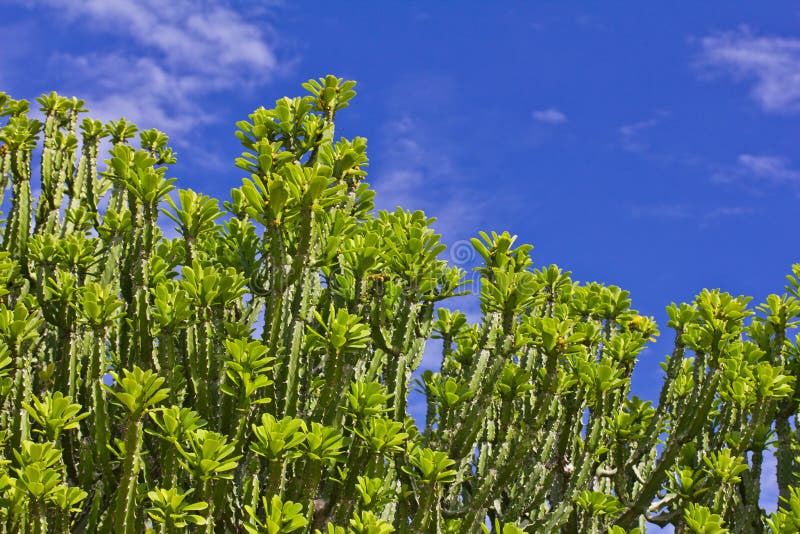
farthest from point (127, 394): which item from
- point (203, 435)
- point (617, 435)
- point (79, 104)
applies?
point (79, 104)

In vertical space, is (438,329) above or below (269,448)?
above

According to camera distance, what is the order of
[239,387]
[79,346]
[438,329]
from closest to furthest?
[239,387] → [79,346] → [438,329]

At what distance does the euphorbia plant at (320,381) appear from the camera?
4086 mm

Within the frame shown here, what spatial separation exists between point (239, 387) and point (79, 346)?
92.5 inches

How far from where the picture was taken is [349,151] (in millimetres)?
5129

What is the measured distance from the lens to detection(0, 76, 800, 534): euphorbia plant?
4086 mm

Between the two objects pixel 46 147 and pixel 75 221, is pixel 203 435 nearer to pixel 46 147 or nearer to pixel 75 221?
pixel 75 221

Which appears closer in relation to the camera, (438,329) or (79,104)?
(438,329)


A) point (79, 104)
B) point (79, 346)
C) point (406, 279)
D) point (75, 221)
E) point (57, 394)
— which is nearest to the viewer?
point (57, 394)

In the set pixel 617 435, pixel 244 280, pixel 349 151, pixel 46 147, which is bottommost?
pixel 617 435

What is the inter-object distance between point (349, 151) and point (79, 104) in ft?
17.3

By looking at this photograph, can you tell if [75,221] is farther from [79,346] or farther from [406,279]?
[406,279]

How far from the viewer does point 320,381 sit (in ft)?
16.4

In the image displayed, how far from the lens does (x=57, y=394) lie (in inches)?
177
